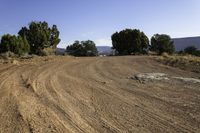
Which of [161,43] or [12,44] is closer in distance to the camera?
[12,44]

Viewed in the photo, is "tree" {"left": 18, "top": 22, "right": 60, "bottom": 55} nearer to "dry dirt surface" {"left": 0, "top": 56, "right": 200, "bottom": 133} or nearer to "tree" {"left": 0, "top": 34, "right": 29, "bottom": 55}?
"tree" {"left": 0, "top": 34, "right": 29, "bottom": 55}

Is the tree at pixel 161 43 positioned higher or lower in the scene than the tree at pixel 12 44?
lower

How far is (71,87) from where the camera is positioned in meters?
13.2

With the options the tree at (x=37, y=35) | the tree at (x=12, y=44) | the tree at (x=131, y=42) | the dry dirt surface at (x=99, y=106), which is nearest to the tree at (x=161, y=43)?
the tree at (x=131, y=42)

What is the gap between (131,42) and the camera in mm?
75500

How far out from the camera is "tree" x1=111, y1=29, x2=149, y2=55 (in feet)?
244

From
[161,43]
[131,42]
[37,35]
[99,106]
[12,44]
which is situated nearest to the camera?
[99,106]

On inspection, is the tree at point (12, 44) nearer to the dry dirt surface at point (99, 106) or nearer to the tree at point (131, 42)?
the tree at point (131, 42)

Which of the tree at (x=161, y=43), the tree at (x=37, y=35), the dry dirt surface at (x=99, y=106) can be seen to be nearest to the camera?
the dry dirt surface at (x=99, y=106)

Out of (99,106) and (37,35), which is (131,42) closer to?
(37,35)

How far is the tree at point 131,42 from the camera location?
7438 cm

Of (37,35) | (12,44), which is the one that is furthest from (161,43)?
(12,44)

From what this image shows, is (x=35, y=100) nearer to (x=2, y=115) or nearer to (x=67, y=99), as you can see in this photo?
(x=67, y=99)

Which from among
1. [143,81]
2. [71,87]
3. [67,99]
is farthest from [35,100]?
[143,81]
